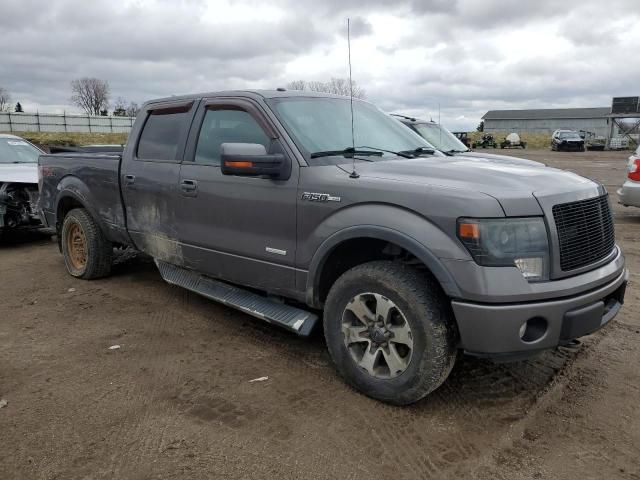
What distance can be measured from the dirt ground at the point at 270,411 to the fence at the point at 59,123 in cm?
4083

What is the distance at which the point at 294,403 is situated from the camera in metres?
3.32

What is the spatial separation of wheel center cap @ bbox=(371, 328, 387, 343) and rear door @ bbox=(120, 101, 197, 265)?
205 cm

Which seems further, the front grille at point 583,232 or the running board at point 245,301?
the running board at point 245,301

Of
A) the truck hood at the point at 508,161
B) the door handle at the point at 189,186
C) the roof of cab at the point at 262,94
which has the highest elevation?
the roof of cab at the point at 262,94

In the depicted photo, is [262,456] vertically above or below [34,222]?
below

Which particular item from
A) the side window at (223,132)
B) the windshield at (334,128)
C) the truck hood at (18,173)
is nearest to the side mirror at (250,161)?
the windshield at (334,128)

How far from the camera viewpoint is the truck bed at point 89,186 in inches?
208

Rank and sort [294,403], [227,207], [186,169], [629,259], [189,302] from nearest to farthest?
[294,403] → [227,207] → [186,169] → [189,302] → [629,259]

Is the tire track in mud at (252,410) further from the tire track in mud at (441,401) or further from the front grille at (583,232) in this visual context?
the front grille at (583,232)

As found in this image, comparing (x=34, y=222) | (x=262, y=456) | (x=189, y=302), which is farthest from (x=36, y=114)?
(x=262, y=456)

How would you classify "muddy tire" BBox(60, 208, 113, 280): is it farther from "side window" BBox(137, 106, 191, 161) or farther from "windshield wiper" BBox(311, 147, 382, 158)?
"windshield wiper" BBox(311, 147, 382, 158)

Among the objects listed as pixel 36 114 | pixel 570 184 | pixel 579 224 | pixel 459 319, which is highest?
pixel 36 114

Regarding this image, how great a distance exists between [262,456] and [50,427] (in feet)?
4.11

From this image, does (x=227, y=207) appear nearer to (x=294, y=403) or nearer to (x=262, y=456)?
(x=294, y=403)
